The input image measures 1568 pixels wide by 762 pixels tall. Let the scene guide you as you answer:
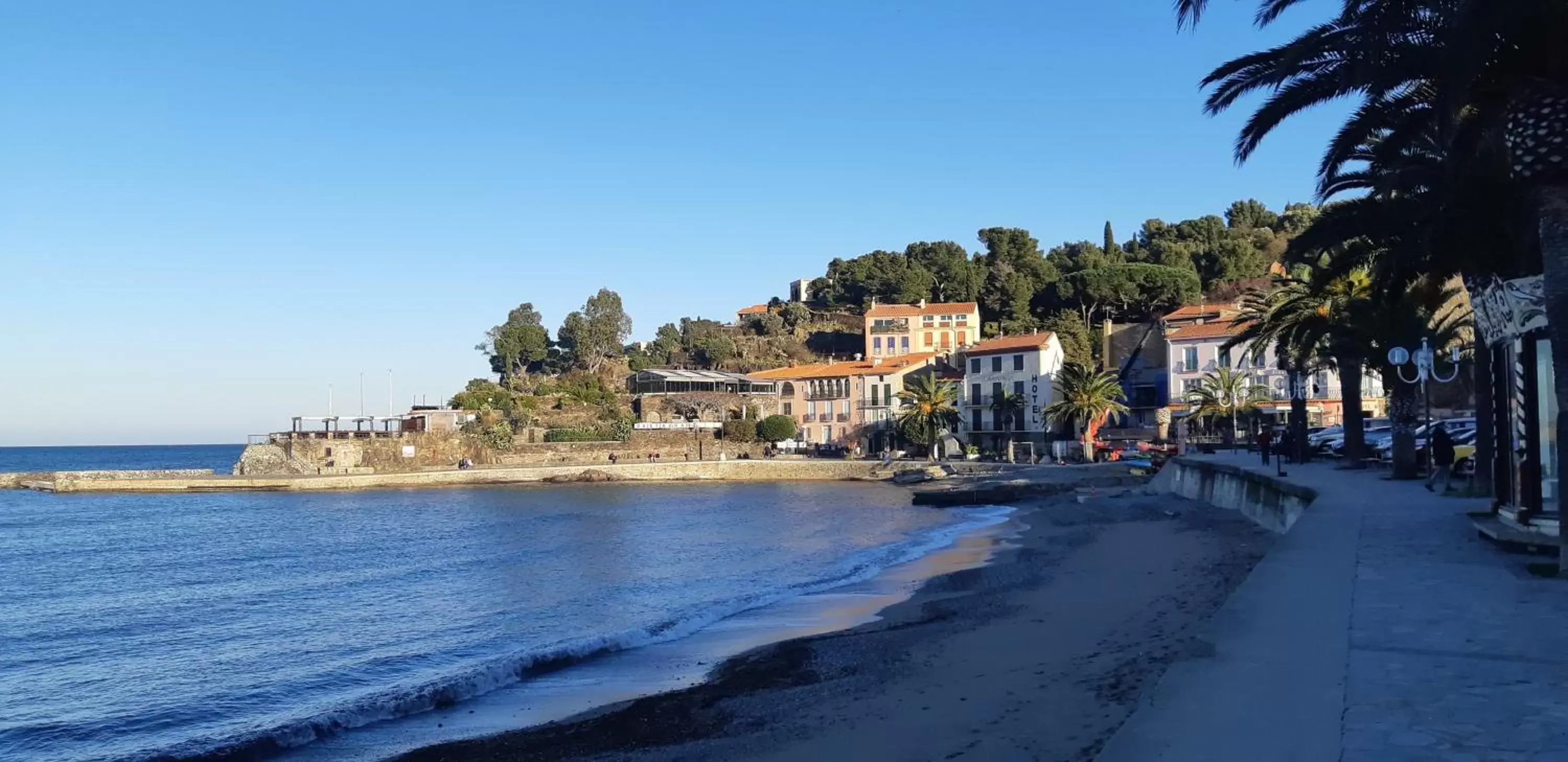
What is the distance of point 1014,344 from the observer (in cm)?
7900

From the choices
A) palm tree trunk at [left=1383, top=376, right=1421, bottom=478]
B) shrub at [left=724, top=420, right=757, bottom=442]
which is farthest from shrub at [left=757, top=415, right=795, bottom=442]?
palm tree trunk at [left=1383, top=376, right=1421, bottom=478]

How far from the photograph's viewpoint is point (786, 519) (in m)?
45.8

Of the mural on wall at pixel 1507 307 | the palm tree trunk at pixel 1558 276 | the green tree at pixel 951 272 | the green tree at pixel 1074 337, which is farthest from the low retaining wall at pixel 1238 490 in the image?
the green tree at pixel 951 272

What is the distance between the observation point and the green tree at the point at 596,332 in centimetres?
13025

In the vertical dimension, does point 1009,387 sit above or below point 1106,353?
below

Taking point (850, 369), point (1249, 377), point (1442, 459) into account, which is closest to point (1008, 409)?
point (1249, 377)

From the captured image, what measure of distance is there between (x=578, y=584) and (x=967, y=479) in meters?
42.8

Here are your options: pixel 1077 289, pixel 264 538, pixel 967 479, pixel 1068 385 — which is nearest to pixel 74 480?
pixel 264 538

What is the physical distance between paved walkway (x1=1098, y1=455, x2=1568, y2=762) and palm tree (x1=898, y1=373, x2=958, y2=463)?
6499cm

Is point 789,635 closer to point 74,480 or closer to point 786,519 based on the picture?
point 786,519

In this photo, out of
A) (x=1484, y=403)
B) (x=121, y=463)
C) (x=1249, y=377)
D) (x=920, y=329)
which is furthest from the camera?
(x=121, y=463)

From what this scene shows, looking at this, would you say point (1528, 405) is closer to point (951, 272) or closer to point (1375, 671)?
point (1375, 671)

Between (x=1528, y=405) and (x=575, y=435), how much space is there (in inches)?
3429

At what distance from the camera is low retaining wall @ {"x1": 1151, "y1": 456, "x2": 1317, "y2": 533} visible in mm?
24578
